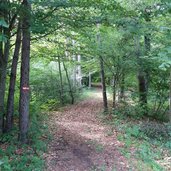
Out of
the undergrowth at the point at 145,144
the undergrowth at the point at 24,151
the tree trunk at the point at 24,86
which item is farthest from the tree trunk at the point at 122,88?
the tree trunk at the point at 24,86

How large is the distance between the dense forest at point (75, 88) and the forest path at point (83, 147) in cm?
2

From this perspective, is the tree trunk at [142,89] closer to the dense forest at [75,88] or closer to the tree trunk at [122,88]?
the dense forest at [75,88]

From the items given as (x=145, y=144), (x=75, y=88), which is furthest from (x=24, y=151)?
(x=75, y=88)

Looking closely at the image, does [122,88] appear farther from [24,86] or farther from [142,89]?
[24,86]

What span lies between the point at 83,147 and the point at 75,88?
9.28m

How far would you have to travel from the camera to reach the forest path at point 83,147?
6648 millimetres

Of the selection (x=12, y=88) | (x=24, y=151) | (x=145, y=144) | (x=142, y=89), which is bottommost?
(x=145, y=144)

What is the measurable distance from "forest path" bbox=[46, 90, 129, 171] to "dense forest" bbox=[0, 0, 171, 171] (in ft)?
0.08

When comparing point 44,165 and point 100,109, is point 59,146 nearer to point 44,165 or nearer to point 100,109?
point 44,165

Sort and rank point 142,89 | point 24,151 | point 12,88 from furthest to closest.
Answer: point 142,89, point 12,88, point 24,151

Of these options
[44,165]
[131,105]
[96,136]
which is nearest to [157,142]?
[96,136]

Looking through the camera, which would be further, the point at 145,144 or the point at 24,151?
the point at 145,144

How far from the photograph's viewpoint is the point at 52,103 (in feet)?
50.9

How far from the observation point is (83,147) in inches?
313
